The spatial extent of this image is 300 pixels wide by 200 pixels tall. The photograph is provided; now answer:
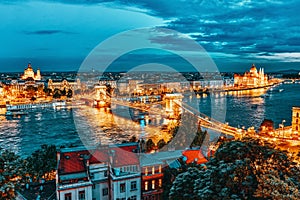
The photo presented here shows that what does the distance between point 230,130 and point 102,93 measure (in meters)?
18.9

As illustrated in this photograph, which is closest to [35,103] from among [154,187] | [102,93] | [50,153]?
[102,93]

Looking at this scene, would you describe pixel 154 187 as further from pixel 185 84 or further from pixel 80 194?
pixel 185 84

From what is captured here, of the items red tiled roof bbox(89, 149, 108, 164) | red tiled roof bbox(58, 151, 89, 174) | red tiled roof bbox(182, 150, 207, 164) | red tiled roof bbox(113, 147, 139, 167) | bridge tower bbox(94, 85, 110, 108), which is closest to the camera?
red tiled roof bbox(58, 151, 89, 174)

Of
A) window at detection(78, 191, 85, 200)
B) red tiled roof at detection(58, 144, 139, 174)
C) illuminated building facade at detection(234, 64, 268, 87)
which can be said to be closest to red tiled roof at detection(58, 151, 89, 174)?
red tiled roof at detection(58, 144, 139, 174)

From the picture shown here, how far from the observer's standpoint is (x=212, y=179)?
2.83m

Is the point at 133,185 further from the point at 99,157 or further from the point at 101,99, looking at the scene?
the point at 101,99

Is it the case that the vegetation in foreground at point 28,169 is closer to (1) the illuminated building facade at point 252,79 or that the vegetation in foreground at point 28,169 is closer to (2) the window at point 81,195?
(2) the window at point 81,195

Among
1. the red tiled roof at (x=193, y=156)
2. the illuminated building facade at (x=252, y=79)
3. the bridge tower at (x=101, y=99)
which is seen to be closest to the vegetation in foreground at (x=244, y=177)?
the red tiled roof at (x=193, y=156)

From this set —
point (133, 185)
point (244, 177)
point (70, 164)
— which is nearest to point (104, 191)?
point (133, 185)

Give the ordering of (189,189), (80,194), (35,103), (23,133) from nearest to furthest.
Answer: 1. (189,189)
2. (80,194)
3. (23,133)
4. (35,103)

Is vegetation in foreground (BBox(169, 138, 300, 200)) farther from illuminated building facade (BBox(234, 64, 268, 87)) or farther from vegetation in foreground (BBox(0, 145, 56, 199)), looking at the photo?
illuminated building facade (BBox(234, 64, 268, 87))

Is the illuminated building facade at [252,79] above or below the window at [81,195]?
above

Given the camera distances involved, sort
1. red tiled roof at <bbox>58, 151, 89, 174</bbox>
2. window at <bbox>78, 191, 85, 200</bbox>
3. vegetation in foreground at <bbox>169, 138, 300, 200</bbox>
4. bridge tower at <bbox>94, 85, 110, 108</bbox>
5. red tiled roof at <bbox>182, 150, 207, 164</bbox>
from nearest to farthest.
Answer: vegetation in foreground at <bbox>169, 138, 300, 200</bbox> → window at <bbox>78, 191, 85, 200</bbox> → red tiled roof at <bbox>58, 151, 89, 174</bbox> → red tiled roof at <bbox>182, 150, 207, 164</bbox> → bridge tower at <bbox>94, 85, 110, 108</bbox>

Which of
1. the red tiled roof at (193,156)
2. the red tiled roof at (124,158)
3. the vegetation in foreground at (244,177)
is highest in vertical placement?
the vegetation in foreground at (244,177)
